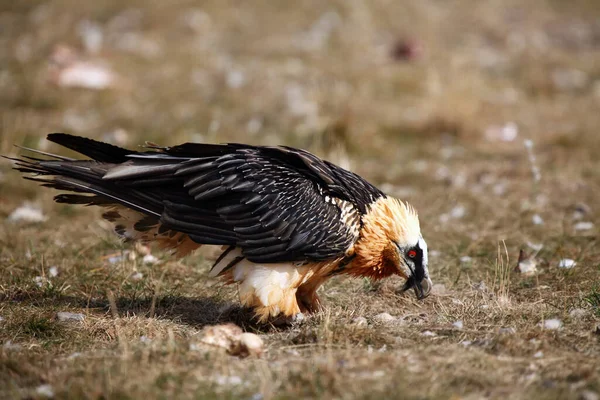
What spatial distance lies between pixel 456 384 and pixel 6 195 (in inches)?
234

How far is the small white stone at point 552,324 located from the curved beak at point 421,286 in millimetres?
829

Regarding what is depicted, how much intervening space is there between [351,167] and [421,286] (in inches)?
161

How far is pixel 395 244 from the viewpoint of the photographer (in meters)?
5.44

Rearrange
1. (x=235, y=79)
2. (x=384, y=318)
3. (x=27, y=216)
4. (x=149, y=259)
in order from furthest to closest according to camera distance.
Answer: (x=235, y=79)
(x=27, y=216)
(x=149, y=259)
(x=384, y=318)

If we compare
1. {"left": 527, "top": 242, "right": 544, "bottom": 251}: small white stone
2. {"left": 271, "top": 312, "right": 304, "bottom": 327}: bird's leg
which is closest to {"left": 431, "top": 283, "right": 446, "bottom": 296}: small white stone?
{"left": 271, "top": 312, "right": 304, "bottom": 327}: bird's leg

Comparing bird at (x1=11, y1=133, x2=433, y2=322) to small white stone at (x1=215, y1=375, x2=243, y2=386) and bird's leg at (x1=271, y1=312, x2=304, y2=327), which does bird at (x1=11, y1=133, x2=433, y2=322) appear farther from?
small white stone at (x1=215, y1=375, x2=243, y2=386)

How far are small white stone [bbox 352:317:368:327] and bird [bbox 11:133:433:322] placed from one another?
39cm

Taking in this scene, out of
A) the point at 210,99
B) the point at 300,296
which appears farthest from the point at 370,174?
the point at 300,296

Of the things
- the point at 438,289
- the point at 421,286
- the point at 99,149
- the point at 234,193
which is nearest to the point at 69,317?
the point at 99,149

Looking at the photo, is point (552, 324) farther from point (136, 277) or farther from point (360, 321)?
point (136, 277)

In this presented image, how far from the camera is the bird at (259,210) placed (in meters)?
5.24

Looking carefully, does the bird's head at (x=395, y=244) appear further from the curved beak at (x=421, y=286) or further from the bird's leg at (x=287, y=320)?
the bird's leg at (x=287, y=320)

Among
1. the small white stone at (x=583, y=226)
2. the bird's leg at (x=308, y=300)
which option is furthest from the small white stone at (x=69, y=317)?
the small white stone at (x=583, y=226)

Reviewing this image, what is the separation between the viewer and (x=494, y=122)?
11133 mm
